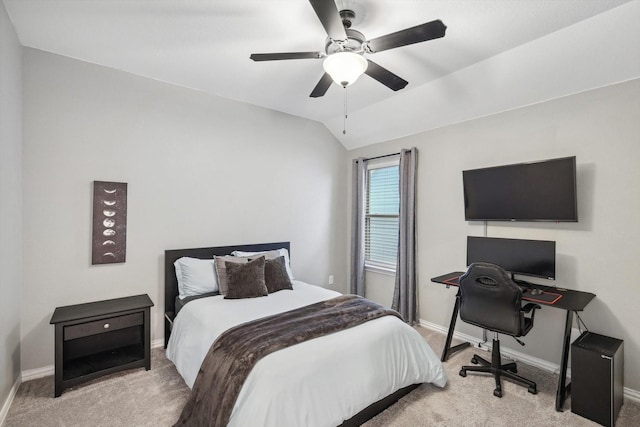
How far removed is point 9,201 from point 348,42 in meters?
2.69

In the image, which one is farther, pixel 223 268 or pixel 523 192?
pixel 223 268

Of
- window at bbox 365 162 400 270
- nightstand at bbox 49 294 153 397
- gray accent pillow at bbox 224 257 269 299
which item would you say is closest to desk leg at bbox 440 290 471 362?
window at bbox 365 162 400 270

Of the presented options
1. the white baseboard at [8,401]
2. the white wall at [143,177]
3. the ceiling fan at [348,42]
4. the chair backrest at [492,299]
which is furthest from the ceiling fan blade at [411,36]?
the white baseboard at [8,401]

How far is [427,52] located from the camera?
2609 mm

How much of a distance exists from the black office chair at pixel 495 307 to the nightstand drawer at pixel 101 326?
290cm

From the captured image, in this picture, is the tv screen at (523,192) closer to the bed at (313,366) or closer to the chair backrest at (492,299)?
the chair backrest at (492,299)

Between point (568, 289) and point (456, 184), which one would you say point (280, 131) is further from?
point (568, 289)

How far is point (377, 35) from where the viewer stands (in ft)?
7.81

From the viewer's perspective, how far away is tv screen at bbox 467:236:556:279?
9.07 ft

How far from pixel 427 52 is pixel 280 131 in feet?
6.99

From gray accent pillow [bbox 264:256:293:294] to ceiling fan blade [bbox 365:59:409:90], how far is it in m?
2.10

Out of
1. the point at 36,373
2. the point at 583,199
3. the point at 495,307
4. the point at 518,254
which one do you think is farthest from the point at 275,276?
the point at 583,199

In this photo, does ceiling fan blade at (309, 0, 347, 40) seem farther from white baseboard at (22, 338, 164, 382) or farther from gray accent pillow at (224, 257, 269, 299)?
white baseboard at (22, 338, 164, 382)

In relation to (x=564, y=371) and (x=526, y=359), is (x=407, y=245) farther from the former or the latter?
(x=564, y=371)
